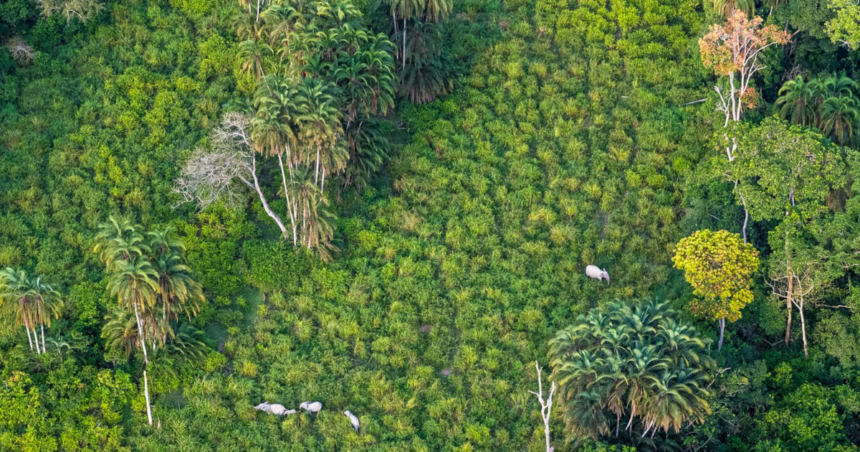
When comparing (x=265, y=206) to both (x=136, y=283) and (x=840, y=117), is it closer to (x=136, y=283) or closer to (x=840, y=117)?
(x=136, y=283)

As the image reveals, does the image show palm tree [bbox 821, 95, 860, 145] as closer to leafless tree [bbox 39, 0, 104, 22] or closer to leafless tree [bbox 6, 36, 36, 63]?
leafless tree [bbox 39, 0, 104, 22]

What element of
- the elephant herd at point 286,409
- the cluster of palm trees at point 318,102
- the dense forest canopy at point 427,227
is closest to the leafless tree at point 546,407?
the dense forest canopy at point 427,227

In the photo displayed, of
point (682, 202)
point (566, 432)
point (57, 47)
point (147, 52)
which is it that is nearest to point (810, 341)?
point (682, 202)

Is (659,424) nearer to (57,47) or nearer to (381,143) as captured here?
(381,143)

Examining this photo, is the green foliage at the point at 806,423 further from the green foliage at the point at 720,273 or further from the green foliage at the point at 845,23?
the green foliage at the point at 845,23

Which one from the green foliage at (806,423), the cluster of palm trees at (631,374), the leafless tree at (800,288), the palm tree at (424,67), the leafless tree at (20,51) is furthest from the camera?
the leafless tree at (20,51)

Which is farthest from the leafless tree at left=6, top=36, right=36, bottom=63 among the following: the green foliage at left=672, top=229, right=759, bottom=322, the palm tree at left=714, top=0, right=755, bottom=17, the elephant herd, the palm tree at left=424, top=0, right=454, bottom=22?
the palm tree at left=714, top=0, right=755, bottom=17

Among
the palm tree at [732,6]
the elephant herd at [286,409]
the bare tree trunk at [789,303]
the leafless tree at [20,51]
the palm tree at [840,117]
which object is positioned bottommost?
the elephant herd at [286,409]
